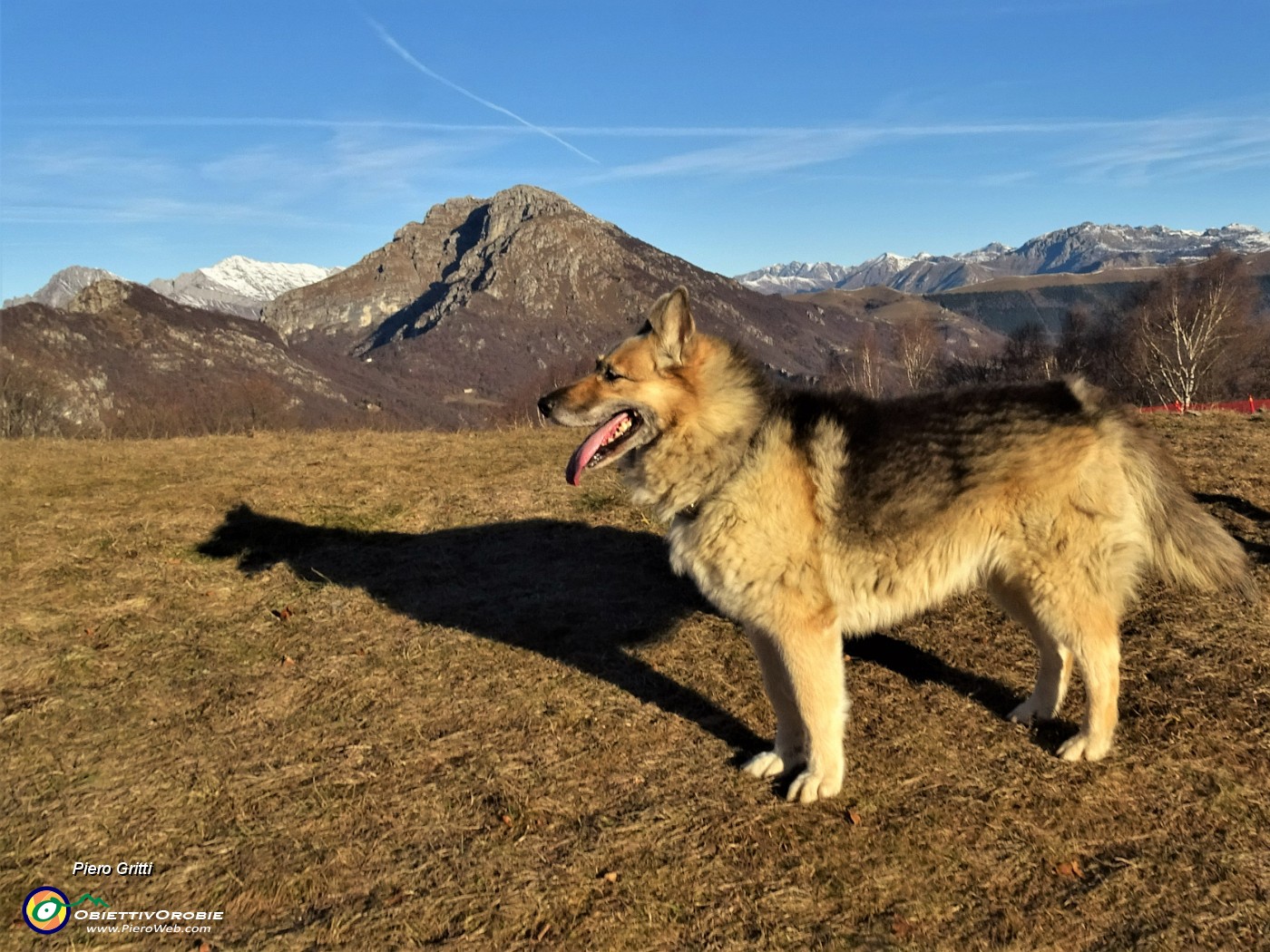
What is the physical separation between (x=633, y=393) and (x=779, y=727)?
7.67 ft

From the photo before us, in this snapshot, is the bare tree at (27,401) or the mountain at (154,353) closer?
the bare tree at (27,401)

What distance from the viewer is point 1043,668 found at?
5344 millimetres

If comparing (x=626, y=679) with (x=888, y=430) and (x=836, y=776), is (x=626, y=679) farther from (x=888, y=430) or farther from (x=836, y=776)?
(x=888, y=430)

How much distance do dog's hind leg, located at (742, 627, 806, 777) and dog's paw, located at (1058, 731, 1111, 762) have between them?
1.61 m

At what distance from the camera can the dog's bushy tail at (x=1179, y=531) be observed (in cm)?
477

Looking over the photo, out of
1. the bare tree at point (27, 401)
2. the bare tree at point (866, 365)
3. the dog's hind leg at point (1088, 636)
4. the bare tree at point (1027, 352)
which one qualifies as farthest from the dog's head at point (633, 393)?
the bare tree at point (1027, 352)

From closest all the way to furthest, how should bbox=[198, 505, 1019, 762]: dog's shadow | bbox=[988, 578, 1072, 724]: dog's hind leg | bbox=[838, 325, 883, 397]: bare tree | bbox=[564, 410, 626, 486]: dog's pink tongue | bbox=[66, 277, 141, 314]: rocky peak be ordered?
1. bbox=[564, 410, 626, 486]: dog's pink tongue
2. bbox=[988, 578, 1072, 724]: dog's hind leg
3. bbox=[198, 505, 1019, 762]: dog's shadow
4. bbox=[838, 325, 883, 397]: bare tree
5. bbox=[66, 277, 141, 314]: rocky peak

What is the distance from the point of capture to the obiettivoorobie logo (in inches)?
153

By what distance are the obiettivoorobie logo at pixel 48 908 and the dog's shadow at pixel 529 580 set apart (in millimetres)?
3509

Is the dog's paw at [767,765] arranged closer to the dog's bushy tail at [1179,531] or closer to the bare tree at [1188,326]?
the dog's bushy tail at [1179,531]

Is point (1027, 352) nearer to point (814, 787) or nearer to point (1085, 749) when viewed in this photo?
point (1085, 749)

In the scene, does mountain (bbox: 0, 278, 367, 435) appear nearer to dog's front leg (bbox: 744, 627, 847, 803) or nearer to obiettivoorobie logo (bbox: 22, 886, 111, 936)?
obiettivoorobie logo (bbox: 22, 886, 111, 936)

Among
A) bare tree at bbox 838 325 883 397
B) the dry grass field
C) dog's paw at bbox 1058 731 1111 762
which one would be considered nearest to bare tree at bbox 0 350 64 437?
the dry grass field

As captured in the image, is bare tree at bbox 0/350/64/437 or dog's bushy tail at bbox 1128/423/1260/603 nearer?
dog's bushy tail at bbox 1128/423/1260/603
